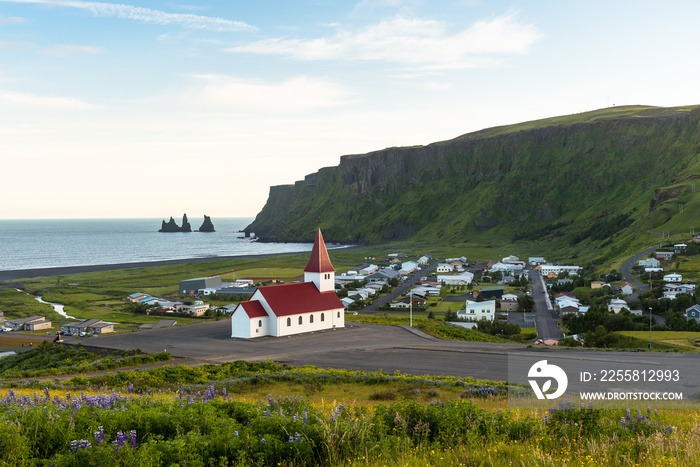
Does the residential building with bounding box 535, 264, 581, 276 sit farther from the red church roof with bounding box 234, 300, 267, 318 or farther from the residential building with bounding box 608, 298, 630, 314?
the red church roof with bounding box 234, 300, 267, 318

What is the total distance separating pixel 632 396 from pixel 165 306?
7547 cm

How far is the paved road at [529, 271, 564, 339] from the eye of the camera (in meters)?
63.0

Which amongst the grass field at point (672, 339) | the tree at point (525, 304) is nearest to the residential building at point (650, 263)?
the tree at point (525, 304)

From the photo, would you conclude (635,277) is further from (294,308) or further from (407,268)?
(294,308)

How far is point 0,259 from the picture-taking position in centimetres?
17988

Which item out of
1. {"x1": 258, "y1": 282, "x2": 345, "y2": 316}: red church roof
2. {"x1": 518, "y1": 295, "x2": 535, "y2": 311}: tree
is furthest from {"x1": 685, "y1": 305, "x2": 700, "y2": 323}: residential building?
{"x1": 258, "y1": 282, "x2": 345, "y2": 316}: red church roof

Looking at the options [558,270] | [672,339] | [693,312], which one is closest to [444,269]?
[558,270]

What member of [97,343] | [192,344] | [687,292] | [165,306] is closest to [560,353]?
[192,344]

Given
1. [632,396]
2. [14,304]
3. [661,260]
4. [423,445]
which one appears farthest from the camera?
[661,260]

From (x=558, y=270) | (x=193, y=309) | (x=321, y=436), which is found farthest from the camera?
(x=558, y=270)

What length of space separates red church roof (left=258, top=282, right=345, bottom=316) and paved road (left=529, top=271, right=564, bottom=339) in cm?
2851

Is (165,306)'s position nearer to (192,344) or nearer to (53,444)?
(192,344)

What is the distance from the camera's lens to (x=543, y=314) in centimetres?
7681

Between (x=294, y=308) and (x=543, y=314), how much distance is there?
4668 centimetres
